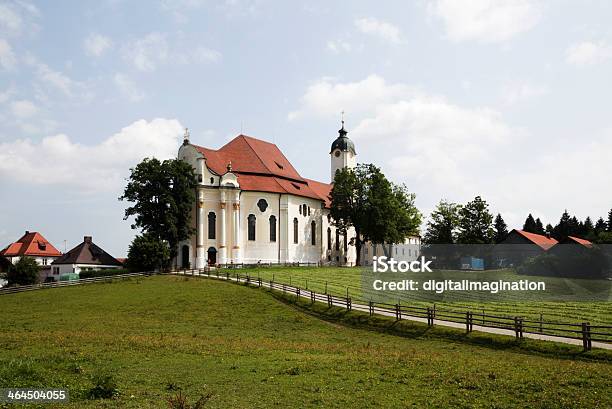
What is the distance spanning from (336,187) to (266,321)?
42939mm

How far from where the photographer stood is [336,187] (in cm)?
7500

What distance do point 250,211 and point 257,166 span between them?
22.6 ft

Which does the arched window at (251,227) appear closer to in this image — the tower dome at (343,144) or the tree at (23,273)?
the tree at (23,273)

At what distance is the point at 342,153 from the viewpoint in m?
96.3

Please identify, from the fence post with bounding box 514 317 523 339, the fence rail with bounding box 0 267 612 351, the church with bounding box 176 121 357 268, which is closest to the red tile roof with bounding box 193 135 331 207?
the church with bounding box 176 121 357 268

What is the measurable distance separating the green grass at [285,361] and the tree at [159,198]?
23.6 metres

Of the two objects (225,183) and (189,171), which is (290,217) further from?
(189,171)

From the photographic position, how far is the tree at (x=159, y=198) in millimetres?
60406

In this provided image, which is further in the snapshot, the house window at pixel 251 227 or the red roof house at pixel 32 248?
the red roof house at pixel 32 248

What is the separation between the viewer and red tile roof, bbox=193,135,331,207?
69.8 meters

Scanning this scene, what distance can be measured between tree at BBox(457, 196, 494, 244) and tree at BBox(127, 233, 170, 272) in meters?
43.3

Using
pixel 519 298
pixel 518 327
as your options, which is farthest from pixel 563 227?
pixel 518 327

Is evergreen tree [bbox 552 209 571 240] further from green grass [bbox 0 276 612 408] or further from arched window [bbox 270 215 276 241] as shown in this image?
green grass [bbox 0 276 612 408]

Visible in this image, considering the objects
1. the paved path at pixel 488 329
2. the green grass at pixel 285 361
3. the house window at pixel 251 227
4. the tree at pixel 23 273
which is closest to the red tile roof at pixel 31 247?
the tree at pixel 23 273
